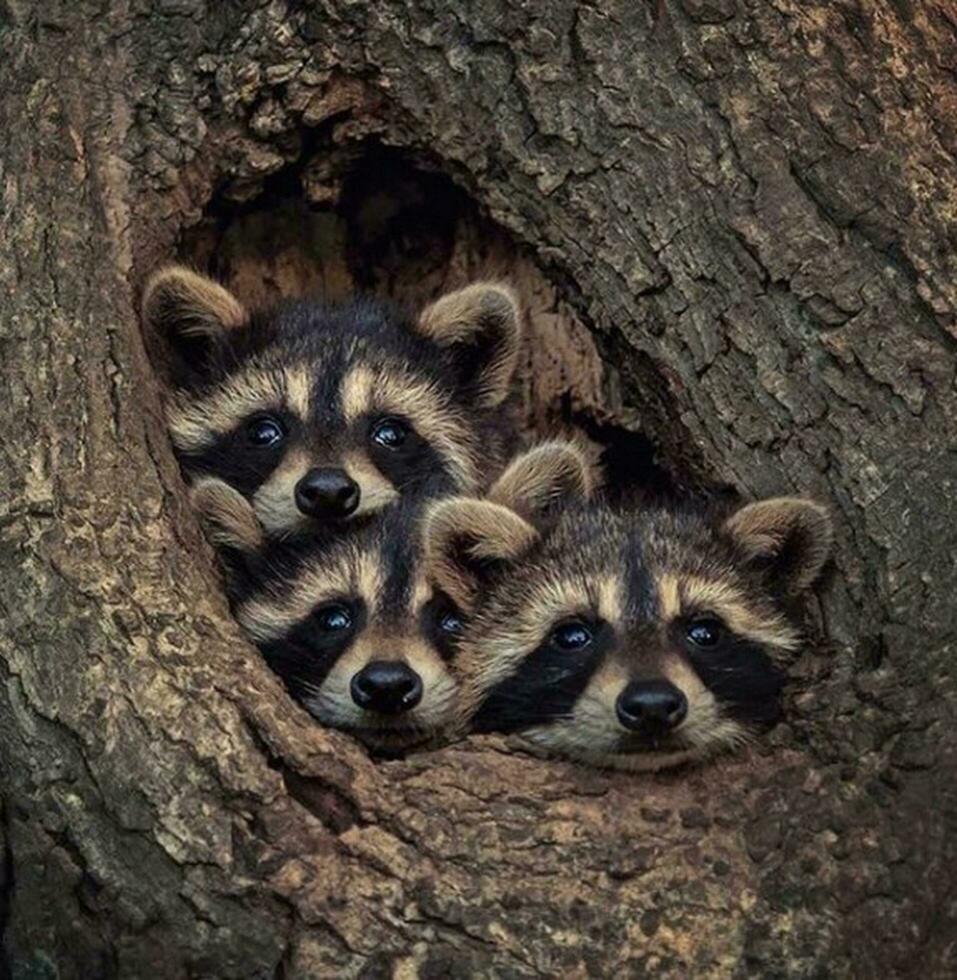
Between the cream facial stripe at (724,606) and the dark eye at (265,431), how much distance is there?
1.41 m

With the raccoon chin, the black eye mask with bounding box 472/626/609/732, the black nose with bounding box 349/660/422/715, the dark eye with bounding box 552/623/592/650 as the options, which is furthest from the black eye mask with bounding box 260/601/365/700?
the raccoon chin

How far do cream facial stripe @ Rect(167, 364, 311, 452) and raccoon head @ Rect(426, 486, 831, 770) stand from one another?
881 millimetres

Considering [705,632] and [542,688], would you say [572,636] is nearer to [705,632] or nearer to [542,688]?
[542,688]

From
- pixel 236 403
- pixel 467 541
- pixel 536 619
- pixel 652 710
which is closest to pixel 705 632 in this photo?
pixel 536 619

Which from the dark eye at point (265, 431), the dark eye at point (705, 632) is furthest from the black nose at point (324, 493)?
the dark eye at point (705, 632)

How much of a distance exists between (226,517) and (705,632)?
1.38 meters

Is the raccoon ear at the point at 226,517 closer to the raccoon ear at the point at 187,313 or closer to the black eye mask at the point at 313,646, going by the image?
the black eye mask at the point at 313,646

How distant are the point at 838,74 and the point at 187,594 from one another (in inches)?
79.9

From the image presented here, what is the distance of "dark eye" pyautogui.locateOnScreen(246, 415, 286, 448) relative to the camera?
239 inches

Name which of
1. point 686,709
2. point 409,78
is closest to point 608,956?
point 686,709

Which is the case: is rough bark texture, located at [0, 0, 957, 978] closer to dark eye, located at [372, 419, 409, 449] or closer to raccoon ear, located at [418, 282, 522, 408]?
raccoon ear, located at [418, 282, 522, 408]

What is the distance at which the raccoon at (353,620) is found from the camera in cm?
520

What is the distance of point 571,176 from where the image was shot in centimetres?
529

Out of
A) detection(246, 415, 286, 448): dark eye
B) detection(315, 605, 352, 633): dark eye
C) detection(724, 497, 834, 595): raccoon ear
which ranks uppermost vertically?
detection(246, 415, 286, 448): dark eye
